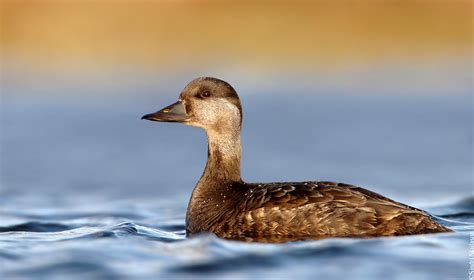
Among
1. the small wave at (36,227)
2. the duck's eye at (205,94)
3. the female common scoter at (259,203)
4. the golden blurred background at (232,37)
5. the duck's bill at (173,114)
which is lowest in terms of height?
the small wave at (36,227)

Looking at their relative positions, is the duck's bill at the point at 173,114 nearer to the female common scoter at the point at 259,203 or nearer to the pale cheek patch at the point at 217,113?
the female common scoter at the point at 259,203

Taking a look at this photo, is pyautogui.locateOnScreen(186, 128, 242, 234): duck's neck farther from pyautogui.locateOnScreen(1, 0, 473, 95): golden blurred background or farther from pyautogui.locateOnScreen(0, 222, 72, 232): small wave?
pyautogui.locateOnScreen(1, 0, 473, 95): golden blurred background

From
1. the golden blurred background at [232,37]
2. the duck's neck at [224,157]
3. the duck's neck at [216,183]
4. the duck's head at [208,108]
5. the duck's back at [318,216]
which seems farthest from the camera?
the golden blurred background at [232,37]

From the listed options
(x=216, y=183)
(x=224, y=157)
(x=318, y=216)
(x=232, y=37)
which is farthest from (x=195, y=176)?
(x=232, y=37)

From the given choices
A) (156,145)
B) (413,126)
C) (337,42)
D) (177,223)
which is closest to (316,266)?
(177,223)

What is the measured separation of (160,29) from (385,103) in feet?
30.2

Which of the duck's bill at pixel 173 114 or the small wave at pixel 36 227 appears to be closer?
the duck's bill at pixel 173 114

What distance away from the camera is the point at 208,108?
10586mm

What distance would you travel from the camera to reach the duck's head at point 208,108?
10562 millimetres

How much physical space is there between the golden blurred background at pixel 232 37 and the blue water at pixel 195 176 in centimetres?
302

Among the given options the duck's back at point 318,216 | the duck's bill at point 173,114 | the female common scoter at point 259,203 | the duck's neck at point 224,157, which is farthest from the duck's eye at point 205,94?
the duck's back at point 318,216

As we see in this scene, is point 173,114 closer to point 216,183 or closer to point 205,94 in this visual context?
point 205,94

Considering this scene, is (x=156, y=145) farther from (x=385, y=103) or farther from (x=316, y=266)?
(x=316, y=266)

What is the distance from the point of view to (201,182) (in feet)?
34.9
